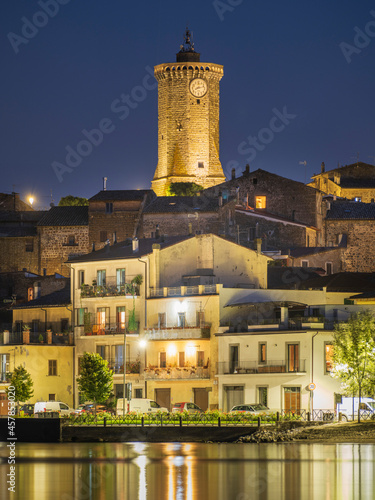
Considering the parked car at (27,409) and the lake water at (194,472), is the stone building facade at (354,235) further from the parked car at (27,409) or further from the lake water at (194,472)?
the lake water at (194,472)

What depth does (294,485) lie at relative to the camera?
50.0 m

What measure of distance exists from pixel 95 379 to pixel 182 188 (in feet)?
188

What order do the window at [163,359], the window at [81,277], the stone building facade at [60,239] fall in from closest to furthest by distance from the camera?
1. the window at [163,359]
2. the window at [81,277]
3. the stone building facade at [60,239]

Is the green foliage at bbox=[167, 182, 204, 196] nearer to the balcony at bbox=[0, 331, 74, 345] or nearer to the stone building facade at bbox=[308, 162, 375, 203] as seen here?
the stone building facade at bbox=[308, 162, 375, 203]

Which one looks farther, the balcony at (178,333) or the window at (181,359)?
the window at (181,359)

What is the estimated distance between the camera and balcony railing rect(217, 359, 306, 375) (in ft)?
232

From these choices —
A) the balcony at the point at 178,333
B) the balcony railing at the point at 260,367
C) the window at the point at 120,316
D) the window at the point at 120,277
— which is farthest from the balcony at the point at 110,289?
the balcony railing at the point at 260,367

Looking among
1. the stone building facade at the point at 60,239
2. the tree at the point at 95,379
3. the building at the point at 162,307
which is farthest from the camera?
the stone building facade at the point at 60,239

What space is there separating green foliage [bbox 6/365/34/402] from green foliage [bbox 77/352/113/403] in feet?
15.9

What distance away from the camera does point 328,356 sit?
70375 millimetres

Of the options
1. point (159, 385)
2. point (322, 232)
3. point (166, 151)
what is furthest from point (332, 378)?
point (166, 151)

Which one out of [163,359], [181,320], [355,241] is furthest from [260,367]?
[355,241]

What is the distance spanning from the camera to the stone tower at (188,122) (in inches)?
5251

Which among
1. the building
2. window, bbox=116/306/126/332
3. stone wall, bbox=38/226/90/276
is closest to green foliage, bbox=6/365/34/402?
the building
